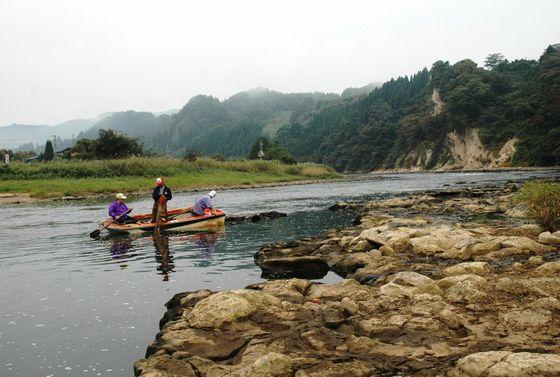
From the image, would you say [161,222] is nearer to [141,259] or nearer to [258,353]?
[141,259]

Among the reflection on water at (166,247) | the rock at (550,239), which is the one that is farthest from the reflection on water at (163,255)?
the rock at (550,239)

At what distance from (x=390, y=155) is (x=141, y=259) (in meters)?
142

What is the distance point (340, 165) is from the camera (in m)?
171

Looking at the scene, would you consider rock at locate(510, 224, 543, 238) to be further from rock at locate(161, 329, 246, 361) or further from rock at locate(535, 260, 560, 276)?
rock at locate(161, 329, 246, 361)

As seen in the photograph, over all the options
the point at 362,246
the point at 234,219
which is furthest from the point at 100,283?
the point at 234,219

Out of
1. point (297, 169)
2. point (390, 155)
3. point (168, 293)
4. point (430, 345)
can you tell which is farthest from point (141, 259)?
point (390, 155)

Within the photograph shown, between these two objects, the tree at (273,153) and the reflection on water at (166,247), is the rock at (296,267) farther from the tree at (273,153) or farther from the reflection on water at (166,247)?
the tree at (273,153)

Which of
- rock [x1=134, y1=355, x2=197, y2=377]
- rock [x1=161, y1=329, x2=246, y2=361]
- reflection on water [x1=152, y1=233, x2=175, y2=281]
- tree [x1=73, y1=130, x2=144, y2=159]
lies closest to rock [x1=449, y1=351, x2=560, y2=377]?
rock [x1=161, y1=329, x2=246, y2=361]

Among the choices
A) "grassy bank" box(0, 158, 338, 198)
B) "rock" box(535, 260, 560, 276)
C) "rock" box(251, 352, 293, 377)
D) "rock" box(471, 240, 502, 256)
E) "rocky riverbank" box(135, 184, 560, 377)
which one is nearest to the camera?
"rock" box(251, 352, 293, 377)

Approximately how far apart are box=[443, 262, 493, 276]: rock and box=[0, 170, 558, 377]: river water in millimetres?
3288

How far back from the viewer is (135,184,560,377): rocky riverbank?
6.34 meters

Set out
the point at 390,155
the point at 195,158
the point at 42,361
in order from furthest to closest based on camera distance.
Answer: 1. the point at 390,155
2. the point at 195,158
3. the point at 42,361

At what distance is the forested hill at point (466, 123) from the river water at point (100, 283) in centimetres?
8770

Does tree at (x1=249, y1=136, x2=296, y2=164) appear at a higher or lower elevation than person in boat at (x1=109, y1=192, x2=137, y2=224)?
higher
